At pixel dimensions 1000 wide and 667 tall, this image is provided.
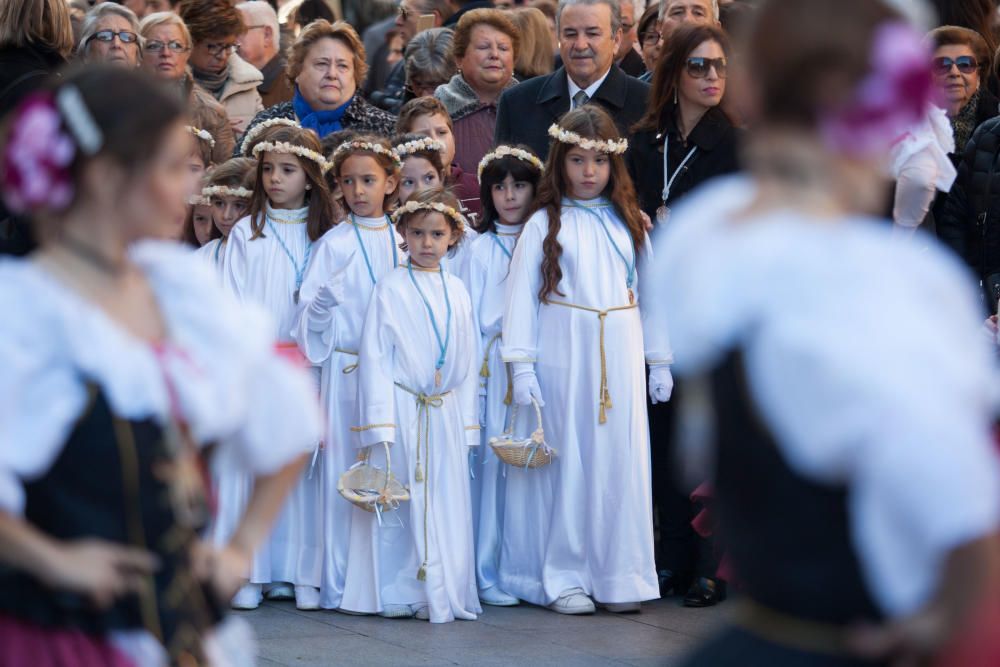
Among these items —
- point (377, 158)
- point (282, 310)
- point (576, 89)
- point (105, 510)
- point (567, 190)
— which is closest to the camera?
point (105, 510)

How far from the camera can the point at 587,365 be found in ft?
23.9

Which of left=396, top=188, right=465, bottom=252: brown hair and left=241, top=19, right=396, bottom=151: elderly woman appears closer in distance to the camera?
left=396, top=188, right=465, bottom=252: brown hair

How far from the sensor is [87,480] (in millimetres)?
2672

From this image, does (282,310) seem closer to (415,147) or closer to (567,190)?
(415,147)

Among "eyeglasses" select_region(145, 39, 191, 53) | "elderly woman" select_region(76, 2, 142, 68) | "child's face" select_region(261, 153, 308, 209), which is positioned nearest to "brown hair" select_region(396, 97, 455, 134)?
"child's face" select_region(261, 153, 308, 209)

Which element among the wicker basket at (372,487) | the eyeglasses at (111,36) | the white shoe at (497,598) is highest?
the eyeglasses at (111,36)

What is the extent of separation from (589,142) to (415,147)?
1111 millimetres

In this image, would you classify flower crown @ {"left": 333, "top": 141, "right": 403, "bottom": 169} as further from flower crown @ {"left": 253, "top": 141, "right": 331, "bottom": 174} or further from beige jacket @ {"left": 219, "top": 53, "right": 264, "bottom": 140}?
beige jacket @ {"left": 219, "top": 53, "right": 264, "bottom": 140}

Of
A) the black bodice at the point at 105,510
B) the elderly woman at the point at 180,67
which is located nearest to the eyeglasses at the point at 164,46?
the elderly woman at the point at 180,67

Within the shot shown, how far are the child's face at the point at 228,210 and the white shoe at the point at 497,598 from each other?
85.1 inches

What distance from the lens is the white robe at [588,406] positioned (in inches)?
285

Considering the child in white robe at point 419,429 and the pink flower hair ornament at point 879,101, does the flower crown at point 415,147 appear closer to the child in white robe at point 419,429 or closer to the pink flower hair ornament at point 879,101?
the child in white robe at point 419,429

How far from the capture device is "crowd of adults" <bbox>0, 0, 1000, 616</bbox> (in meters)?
7.40

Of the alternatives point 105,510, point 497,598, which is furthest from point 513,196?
point 105,510
